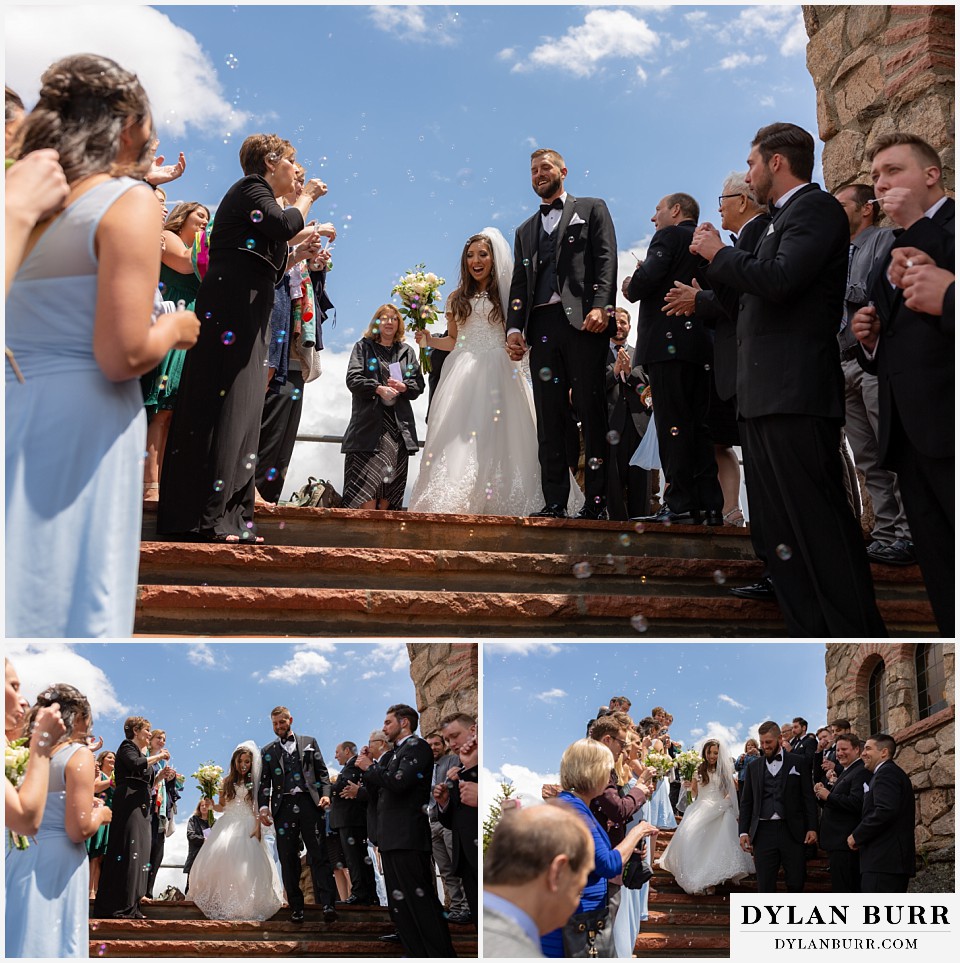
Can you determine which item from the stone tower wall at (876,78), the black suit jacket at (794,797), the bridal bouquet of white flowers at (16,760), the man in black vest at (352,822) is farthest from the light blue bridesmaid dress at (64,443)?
the stone tower wall at (876,78)

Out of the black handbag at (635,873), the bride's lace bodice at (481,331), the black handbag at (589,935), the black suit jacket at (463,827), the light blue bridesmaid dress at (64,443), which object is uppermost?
the bride's lace bodice at (481,331)

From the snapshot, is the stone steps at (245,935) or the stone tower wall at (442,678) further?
the stone steps at (245,935)

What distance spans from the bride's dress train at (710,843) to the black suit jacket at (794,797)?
340 millimetres

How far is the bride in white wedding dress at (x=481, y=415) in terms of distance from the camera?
275 inches

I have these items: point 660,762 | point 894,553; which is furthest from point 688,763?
point 894,553

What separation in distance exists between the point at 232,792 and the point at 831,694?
16.2 ft

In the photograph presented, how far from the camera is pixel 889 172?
4414 millimetres

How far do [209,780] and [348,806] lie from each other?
114cm

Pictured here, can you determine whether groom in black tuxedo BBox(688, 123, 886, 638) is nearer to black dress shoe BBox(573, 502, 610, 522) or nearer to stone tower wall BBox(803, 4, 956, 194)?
black dress shoe BBox(573, 502, 610, 522)

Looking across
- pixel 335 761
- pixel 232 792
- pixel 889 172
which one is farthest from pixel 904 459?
pixel 232 792

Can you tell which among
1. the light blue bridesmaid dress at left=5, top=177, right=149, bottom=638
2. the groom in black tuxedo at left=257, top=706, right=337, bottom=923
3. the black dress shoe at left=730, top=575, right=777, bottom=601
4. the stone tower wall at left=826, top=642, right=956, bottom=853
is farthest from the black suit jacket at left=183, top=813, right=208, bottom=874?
the light blue bridesmaid dress at left=5, top=177, right=149, bottom=638

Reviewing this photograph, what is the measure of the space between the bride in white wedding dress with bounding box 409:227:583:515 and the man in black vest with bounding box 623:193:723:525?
3.51 ft

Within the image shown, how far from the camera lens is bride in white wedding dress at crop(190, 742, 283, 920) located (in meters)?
8.11

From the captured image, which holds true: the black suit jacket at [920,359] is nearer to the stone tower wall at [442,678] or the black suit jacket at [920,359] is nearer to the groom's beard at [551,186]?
the stone tower wall at [442,678]
